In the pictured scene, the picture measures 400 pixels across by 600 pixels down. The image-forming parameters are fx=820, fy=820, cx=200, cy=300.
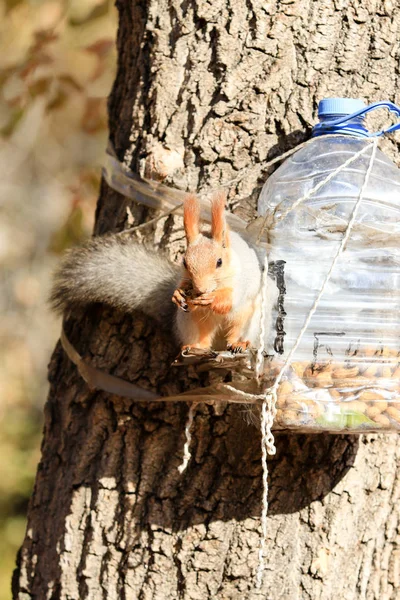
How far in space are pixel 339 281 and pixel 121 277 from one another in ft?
1.26

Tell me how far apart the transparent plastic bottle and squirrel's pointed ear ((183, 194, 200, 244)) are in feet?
0.37

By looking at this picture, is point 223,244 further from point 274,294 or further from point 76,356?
point 76,356

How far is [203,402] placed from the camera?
1.31 meters

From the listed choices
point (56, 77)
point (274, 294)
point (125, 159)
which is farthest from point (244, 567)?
point (56, 77)

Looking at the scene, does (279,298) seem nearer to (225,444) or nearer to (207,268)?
(207,268)

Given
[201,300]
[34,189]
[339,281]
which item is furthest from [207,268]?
[34,189]

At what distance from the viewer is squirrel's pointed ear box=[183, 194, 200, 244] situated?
114cm

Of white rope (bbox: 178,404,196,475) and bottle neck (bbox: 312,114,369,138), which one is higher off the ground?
bottle neck (bbox: 312,114,369,138)

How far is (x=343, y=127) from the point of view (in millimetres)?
1189

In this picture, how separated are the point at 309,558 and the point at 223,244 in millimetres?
556

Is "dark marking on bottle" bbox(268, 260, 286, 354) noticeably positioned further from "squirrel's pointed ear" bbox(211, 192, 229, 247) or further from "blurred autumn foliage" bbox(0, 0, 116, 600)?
"blurred autumn foliage" bbox(0, 0, 116, 600)

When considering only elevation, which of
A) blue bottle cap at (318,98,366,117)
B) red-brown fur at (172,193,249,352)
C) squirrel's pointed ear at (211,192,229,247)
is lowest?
red-brown fur at (172,193,249,352)

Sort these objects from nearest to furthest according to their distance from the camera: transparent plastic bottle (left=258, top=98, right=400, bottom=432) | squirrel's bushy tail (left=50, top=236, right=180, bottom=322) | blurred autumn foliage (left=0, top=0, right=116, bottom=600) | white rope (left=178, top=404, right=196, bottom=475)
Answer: transparent plastic bottle (left=258, top=98, right=400, bottom=432), white rope (left=178, top=404, right=196, bottom=475), squirrel's bushy tail (left=50, top=236, right=180, bottom=322), blurred autumn foliage (left=0, top=0, right=116, bottom=600)

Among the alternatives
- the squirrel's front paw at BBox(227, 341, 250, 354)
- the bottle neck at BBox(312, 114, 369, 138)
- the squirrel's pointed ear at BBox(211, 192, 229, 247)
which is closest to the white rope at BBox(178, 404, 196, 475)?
the squirrel's front paw at BBox(227, 341, 250, 354)
